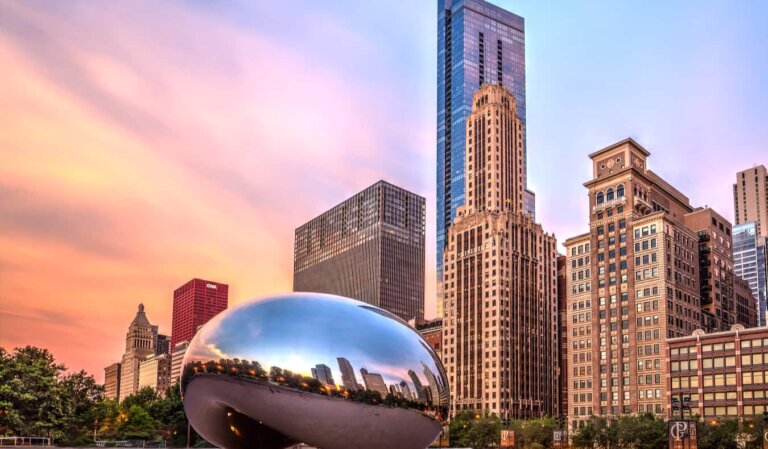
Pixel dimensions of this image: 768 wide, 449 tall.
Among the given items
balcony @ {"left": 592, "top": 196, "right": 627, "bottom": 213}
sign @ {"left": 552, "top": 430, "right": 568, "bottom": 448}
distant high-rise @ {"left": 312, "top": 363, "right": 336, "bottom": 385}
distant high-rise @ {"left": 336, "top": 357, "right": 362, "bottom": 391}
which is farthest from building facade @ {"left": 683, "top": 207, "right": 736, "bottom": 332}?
distant high-rise @ {"left": 312, "top": 363, "right": 336, "bottom": 385}

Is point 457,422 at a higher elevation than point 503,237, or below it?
below

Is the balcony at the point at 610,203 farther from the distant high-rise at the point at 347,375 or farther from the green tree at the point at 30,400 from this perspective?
the distant high-rise at the point at 347,375

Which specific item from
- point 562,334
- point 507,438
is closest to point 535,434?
point 507,438

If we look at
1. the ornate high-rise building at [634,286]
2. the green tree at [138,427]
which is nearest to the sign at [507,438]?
the ornate high-rise building at [634,286]

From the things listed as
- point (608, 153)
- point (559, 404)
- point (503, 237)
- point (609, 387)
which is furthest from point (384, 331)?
point (559, 404)

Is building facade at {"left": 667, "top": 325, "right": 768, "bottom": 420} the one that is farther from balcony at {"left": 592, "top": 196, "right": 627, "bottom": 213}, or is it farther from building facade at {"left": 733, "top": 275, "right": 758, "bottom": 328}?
building facade at {"left": 733, "top": 275, "right": 758, "bottom": 328}

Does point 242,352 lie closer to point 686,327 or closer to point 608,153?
point 686,327

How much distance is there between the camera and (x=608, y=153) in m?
127

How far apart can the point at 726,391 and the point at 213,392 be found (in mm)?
95643

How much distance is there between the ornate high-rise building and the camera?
112m

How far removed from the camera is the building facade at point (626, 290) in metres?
111

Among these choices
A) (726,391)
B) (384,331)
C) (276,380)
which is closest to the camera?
(276,380)

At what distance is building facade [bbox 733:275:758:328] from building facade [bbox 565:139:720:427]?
1644cm

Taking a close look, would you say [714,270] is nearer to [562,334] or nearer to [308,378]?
[562,334]
